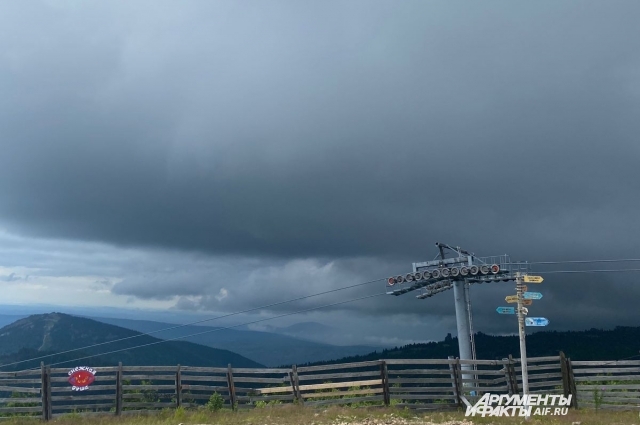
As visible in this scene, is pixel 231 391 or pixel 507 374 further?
pixel 507 374

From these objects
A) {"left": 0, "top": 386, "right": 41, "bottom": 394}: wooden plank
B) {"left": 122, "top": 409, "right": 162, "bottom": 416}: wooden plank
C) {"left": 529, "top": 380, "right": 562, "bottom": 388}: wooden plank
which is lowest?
{"left": 529, "top": 380, "right": 562, "bottom": 388}: wooden plank

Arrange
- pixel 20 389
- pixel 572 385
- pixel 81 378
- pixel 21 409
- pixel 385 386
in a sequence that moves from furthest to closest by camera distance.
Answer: pixel 572 385 < pixel 385 386 < pixel 81 378 < pixel 21 409 < pixel 20 389

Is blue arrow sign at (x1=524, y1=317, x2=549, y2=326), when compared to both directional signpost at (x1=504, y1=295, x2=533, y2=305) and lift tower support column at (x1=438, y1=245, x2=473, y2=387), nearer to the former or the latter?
directional signpost at (x1=504, y1=295, x2=533, y2=305)

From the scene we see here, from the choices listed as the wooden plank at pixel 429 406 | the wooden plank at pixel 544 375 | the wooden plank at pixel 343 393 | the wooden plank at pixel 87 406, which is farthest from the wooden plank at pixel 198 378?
the wooden plank at pixel 544 375

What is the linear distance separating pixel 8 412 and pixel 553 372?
20.9 m

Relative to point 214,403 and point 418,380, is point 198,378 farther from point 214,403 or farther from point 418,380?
point 418,380

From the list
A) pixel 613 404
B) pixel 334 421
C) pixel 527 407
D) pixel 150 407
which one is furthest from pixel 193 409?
pixel 613 404

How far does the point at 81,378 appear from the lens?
62.8 ft

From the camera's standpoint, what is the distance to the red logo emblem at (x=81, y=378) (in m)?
18.9

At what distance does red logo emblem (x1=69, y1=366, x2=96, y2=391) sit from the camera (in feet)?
62.0

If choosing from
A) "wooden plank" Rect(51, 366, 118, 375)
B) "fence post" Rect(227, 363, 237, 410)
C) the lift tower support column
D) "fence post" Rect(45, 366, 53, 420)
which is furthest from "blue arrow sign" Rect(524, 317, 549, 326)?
the lift tower support column

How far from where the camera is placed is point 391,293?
55938 mm

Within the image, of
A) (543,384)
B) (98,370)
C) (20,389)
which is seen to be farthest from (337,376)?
(20,389)

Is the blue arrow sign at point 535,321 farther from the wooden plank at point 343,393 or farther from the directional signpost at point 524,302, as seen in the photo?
the wooden plank at point 343,393
